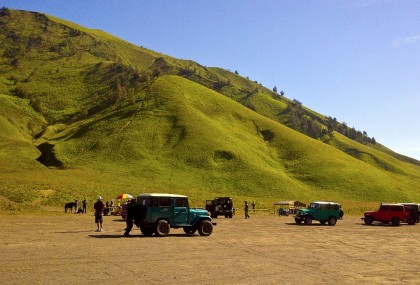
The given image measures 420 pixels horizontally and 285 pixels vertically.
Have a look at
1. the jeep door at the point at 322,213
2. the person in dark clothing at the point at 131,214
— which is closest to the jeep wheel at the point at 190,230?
the person in dark clothing at the point at 131,214

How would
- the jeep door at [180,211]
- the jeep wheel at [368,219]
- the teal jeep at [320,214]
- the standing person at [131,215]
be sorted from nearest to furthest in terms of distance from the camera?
the standing person at [131,215] → the jeep door at [180,211] → the teal jeep at [320,214] → the jeep wheel at [368,219]

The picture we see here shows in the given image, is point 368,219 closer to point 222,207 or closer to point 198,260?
point 222,207

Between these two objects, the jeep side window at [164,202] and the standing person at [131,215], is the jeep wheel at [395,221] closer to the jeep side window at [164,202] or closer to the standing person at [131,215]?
the jeep side window at [164,202]

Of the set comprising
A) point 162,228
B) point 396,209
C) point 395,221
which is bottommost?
point 395,221

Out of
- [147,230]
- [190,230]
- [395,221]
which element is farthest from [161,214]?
[395,221]

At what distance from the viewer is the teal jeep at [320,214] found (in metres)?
40.1

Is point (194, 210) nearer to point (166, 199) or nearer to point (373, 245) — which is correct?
point (166, 199)

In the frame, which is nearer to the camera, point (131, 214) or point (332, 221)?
point (131, 214)

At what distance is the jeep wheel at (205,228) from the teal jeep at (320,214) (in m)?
16.0

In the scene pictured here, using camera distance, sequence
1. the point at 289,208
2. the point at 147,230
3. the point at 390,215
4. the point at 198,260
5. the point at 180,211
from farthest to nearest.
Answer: the point at 289,208 < the point at 390,215 < the point at 180,211 < the point at 147,230 < the point at 198,260

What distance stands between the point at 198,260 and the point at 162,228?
8.71 metres

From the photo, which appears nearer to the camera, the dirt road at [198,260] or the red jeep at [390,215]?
the dirt road at [198,260]

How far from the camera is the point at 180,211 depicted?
1001 inches

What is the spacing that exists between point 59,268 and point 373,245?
52.4ft
